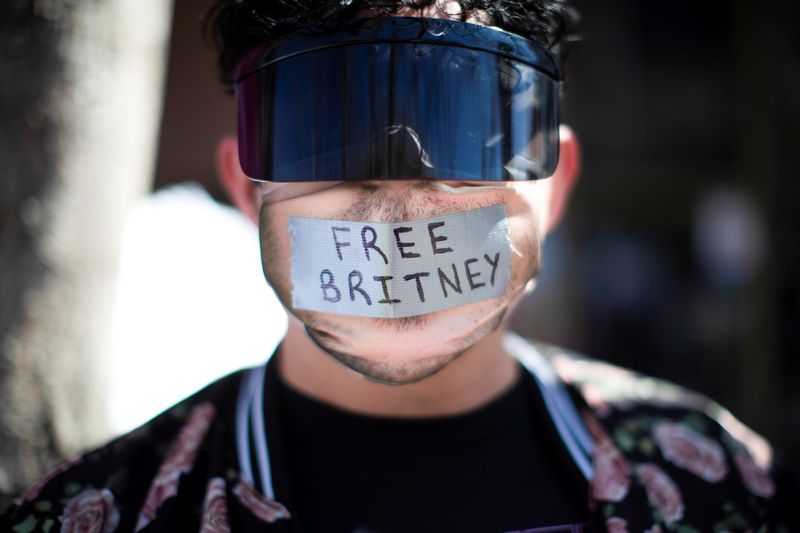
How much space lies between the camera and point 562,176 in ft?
4.57

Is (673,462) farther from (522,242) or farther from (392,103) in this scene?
(392,103)

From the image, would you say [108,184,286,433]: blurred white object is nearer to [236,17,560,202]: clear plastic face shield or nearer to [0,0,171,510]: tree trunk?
[0,0,171,510]: tree trunk

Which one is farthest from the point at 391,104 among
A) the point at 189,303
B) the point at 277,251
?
the point at 189,303

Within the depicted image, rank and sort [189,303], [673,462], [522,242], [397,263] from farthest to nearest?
[189,303]
[673,462]
[522,242]
[397,263]

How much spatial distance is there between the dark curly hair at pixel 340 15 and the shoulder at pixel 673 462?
28.3 inches

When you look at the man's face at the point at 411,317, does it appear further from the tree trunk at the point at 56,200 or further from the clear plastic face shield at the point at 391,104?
the tree trunk at the point at 56,200

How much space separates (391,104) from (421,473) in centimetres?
63

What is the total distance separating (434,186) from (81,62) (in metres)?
0.83

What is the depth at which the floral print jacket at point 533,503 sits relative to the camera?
3.70 feet

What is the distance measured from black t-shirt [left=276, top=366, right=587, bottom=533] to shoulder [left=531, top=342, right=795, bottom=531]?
10cm

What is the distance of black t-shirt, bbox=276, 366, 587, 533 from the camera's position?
1.16m

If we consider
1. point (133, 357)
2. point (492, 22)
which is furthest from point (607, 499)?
point (133, 357)

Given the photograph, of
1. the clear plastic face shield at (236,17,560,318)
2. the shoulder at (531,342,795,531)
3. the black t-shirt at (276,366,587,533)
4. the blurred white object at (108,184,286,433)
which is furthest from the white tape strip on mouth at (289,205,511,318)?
the blurred white object at (108,184,286,433)

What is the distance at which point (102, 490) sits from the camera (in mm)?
1161
